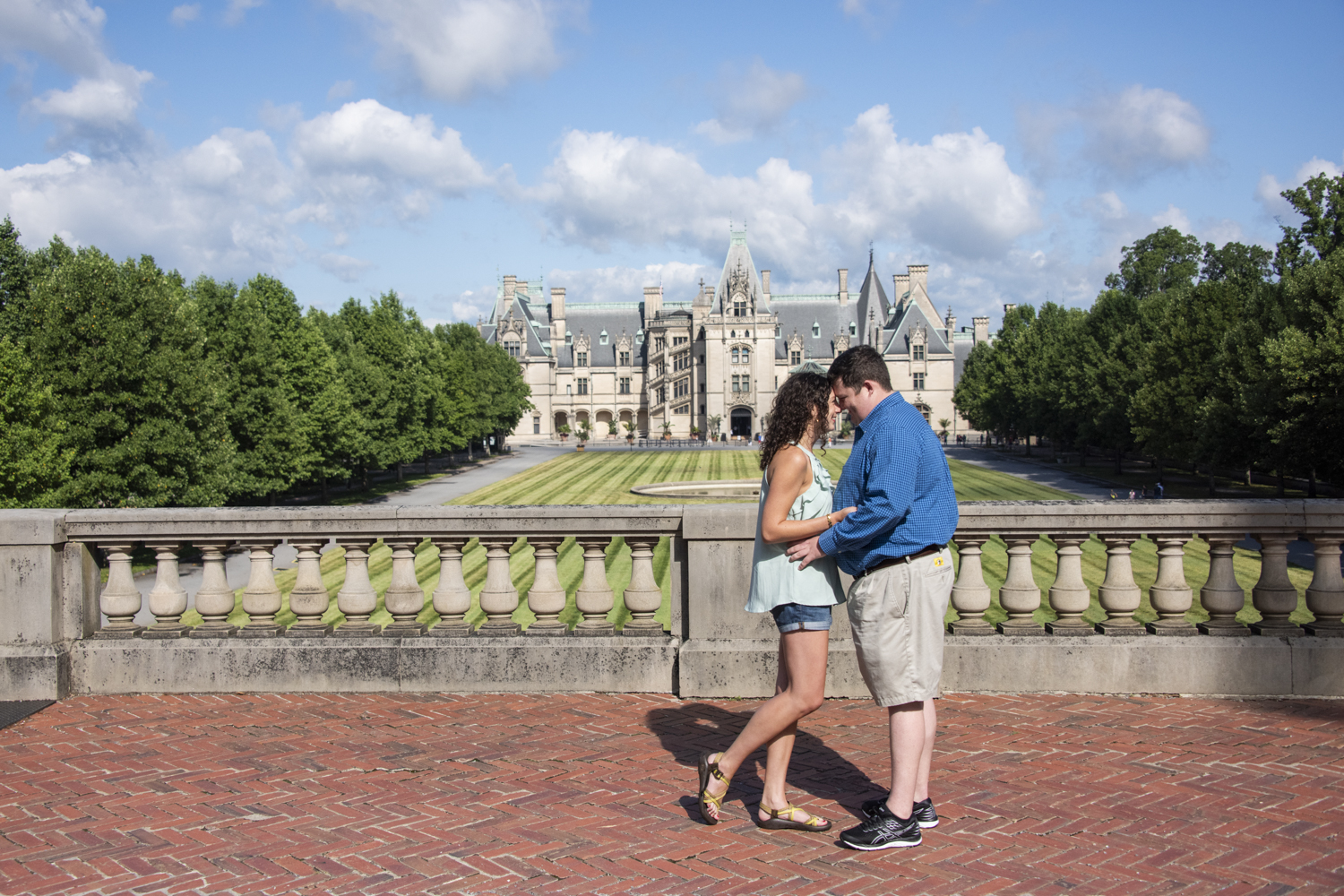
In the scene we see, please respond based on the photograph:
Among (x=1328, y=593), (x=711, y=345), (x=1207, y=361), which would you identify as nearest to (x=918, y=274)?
(x=711, y=345)

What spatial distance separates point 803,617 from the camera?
15.2 feet

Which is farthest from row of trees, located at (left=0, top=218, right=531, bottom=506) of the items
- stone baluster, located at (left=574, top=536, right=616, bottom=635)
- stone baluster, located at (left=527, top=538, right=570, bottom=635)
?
stone baluster, located at (left=574, top=536, right=616, bottom=635)

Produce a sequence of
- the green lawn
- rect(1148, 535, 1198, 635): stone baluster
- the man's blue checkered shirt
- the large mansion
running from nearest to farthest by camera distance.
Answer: the man's blue checkered shirt → rect(1148, 535, 1198, 635): stone baluster → the green lawn → the large mansion

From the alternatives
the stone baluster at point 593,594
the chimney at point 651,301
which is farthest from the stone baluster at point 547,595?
the chimney at point 651,301

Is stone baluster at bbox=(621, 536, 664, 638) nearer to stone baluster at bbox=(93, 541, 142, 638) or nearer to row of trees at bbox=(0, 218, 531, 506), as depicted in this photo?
stone baluster at bbox=(93, 541, 142, 638)

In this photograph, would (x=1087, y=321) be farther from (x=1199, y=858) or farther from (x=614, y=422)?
(x=614, y=422)

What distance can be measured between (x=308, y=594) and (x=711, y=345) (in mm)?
95836

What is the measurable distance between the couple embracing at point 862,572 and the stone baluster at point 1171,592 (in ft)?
10.1

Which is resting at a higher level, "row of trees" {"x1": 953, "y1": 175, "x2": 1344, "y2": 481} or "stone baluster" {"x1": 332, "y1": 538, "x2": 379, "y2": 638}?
"row of trees" {"x1": 953, "y1": 175, "x2": 1344, "y2": 481}

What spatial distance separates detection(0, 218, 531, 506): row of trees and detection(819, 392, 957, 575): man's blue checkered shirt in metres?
22.8

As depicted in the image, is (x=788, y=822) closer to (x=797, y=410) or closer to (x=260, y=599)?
(x=797, y=410)

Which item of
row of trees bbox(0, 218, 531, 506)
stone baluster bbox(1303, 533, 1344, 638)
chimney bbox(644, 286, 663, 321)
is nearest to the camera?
stone baluster bbox(1303, 533, 1344, 638)

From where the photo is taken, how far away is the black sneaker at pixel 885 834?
14.7 feet

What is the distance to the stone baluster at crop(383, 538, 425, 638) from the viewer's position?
283 inches
